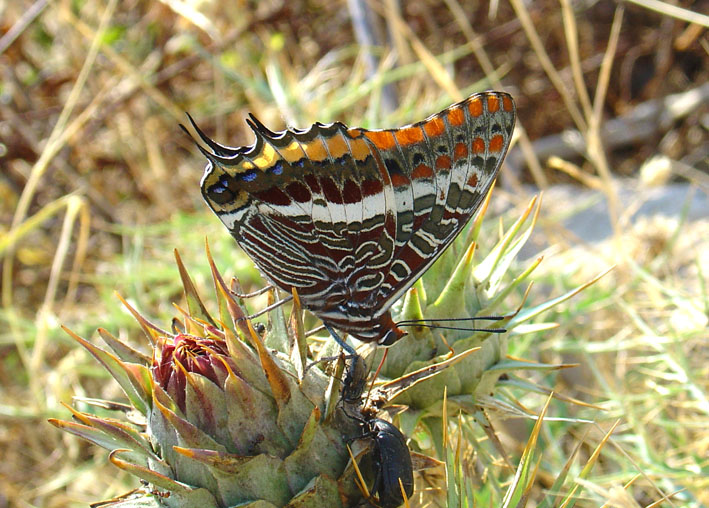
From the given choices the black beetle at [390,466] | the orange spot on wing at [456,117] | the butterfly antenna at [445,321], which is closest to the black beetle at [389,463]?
the black beetle at [390,466]

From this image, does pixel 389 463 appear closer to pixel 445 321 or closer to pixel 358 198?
pixel 445 321

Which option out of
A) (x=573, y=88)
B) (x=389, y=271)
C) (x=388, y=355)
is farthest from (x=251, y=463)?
(x=573, y=88)

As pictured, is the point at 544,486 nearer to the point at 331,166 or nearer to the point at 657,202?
the point at 331,166

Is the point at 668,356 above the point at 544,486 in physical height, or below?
above

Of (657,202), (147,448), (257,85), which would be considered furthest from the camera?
(657,202)

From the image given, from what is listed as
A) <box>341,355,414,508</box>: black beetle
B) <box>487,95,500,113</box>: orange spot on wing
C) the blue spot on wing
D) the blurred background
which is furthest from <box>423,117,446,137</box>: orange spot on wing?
the blurred background

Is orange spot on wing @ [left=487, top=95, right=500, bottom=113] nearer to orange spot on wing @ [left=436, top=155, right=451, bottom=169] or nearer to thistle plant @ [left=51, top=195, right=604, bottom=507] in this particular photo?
orange spot on wing @ [left=436, top=155, right=451, bottom=169]
